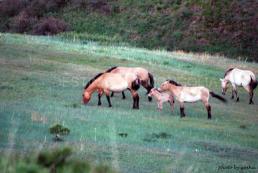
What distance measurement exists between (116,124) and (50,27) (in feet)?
155

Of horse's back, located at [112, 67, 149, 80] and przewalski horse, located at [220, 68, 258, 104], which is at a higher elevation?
horse's back, located at [112, 67, 149, 80]

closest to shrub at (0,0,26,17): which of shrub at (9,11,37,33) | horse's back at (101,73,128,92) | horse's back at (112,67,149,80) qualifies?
shrub at (9,11,37,33)

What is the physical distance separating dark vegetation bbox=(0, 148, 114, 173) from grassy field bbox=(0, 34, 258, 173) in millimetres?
1974

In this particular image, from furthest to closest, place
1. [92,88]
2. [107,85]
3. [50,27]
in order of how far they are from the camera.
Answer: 1. [50,27]
2. [92,88]
3. [107,85]

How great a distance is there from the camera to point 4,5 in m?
71.6

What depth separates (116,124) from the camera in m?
17.0

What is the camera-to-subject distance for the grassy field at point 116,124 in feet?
43.0

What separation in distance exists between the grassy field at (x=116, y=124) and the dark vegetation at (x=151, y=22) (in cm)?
2704

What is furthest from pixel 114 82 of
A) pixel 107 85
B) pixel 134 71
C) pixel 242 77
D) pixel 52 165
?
pixel 52 165

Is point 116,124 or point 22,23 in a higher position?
point 116,124

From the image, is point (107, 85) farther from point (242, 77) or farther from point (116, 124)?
point (242, 77)

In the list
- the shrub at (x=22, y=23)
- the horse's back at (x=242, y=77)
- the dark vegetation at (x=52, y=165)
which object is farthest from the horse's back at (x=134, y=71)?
the shrub at (x=22, y=23)

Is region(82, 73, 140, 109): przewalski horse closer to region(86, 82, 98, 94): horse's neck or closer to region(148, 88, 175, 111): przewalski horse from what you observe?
region(86, 82, 98, 94): horse's neck

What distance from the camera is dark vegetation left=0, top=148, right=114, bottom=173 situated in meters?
3.90
